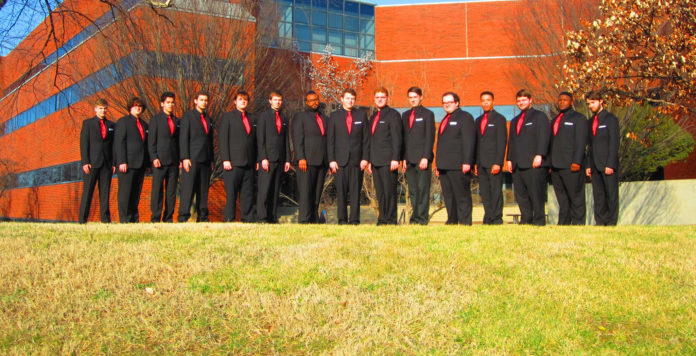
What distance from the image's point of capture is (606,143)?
8.92m

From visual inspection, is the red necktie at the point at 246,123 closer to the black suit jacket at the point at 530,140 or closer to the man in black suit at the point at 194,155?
the man in black suit at the point at 194,155

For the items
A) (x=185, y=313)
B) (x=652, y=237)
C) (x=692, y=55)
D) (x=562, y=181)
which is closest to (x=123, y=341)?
(x=185, y=313)

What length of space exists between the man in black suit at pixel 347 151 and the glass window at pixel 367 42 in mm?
23830

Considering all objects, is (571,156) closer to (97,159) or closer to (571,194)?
(571,194)

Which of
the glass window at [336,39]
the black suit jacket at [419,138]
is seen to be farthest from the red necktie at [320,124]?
the glass window at [336,39]

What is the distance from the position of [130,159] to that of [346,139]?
359 cm

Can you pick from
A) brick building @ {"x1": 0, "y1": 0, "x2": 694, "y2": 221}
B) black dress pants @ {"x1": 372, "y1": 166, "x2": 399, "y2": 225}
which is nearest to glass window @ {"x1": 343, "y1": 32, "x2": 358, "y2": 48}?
brick building @ {"x1": 0, "y1": 0, "x2": 694, "y2": 221}

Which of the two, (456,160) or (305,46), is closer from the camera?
(456,160)

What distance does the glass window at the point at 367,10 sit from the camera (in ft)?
106

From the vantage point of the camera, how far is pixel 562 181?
361 inches

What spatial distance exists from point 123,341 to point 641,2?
9940 mm

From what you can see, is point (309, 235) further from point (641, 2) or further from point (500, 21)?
point (500, 21)

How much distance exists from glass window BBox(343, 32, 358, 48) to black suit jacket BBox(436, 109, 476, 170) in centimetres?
2328

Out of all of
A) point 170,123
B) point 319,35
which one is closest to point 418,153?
point 170,123
